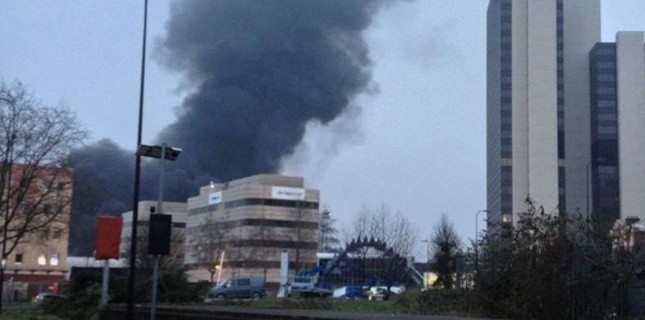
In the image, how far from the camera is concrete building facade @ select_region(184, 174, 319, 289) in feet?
421

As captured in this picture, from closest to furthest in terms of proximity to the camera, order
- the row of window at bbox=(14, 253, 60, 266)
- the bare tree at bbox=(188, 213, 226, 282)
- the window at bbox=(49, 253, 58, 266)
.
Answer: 1. the row of window at bbox=(14, 253, 60, 266)
2. the window at bbox=(49, 253, 58, 266)
3. the bare tree at bbox=(188, 213, 226, 282)

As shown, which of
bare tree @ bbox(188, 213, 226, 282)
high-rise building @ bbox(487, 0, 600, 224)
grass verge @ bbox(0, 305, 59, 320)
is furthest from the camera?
high-rise building @ bbox(487, 0, 600, 224)

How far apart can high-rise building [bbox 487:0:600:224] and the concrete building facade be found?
27223 millimetres

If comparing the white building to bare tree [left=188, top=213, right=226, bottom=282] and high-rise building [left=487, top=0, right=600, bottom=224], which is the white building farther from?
bare tree [left=188, top=213, right=226, bottom=282]

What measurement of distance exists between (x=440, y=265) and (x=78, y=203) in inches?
1168

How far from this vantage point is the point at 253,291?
2682 inches

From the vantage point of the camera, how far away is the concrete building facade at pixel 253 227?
12825cm

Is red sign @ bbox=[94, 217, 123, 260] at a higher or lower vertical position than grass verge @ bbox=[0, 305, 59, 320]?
higher

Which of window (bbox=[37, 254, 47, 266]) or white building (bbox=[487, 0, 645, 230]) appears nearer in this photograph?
window (bbox=[37, 254, 47, 266])

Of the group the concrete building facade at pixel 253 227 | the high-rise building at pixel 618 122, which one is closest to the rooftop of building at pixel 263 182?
the concrete building facade at pixel 253 227

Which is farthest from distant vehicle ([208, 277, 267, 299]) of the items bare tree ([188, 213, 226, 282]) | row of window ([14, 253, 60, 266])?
bare tree ([188, 213, 226, 282])

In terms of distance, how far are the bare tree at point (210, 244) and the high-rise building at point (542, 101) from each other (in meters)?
37.6

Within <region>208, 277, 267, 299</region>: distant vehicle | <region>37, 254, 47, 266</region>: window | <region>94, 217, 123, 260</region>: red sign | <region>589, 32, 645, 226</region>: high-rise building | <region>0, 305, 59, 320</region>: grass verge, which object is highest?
<region>589, 32, 645, 226</region>: high-rise building

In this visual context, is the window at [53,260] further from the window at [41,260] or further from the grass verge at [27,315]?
the grass verge at [27,315]
